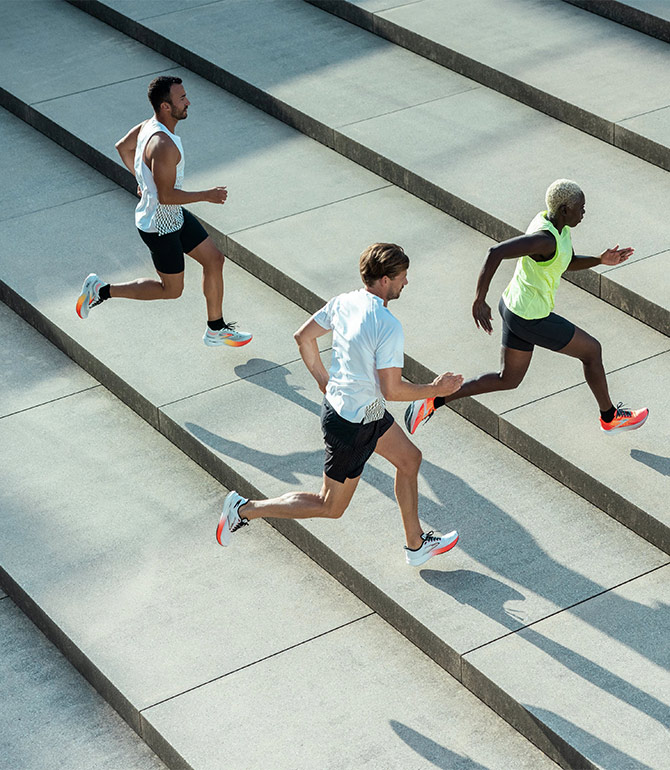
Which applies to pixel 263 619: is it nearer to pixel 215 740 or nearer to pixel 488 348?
pixel 215 740

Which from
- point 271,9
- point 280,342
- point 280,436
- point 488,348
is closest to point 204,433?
point 280,436

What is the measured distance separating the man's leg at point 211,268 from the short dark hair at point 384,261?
7.99 feet

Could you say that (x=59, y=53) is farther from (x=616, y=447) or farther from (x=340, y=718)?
(x=340, y=718)

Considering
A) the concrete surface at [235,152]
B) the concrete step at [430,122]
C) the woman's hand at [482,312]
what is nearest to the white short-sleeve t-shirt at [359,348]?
the woman's hand at [482,312]

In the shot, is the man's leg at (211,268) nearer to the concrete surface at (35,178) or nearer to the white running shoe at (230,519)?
the white running shoe at (230,519)

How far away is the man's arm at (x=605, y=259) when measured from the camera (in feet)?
21.5

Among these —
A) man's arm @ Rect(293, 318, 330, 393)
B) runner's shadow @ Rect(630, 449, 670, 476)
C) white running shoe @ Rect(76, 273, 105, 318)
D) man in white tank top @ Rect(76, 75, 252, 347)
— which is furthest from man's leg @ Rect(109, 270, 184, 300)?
runner's shadow @ Rect(630, 449, 670, 476)

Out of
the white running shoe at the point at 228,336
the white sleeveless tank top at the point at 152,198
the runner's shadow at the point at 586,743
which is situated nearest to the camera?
the runner's shadow at the point at 586,743

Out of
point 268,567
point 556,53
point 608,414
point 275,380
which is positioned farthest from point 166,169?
point 556,53

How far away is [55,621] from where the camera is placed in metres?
6.52

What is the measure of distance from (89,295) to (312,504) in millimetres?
2915

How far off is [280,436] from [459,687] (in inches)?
81.6

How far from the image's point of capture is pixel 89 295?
8.39m

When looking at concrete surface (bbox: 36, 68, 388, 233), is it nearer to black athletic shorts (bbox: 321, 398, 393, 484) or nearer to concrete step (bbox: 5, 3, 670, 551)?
concrete step (bbox: 5, 3, 670, 551)
